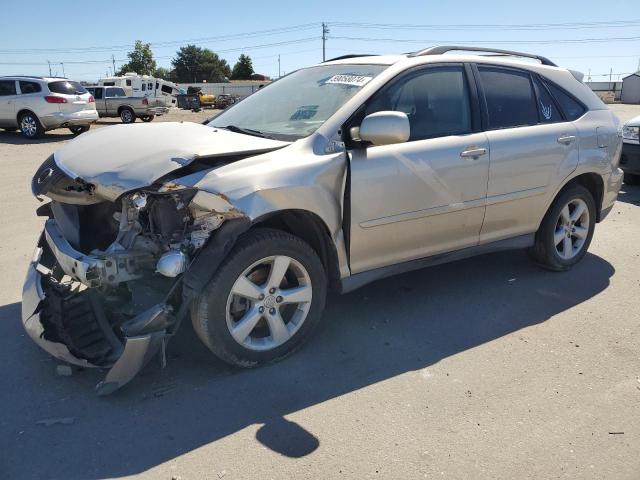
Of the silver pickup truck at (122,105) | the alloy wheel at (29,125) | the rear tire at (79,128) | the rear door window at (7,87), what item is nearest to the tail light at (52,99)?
the alloy wheel at (29,125)

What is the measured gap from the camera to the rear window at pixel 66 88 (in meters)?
16.4

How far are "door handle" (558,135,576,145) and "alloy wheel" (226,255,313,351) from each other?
2569 mm

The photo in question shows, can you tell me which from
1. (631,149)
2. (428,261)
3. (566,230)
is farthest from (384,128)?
(631,149)

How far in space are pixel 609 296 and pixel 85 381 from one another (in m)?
3.99

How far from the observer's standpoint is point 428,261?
4.13 meters

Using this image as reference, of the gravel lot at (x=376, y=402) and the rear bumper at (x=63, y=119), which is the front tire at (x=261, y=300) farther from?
the rear bumper at (x=63, y=119)

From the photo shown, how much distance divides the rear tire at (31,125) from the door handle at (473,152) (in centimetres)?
1535

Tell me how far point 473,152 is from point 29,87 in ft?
52.3

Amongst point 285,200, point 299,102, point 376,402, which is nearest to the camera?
point 376,402

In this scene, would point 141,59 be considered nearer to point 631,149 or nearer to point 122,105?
point 122,105

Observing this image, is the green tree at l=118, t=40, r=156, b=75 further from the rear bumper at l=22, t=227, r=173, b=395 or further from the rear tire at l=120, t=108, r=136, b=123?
the rear bumper at l=22, t=227, r=173, b=395

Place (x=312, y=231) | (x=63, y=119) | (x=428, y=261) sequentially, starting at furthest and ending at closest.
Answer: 1. (x=63, y=119)
2. (x=428, y=261)
3. (x=312, y=231)

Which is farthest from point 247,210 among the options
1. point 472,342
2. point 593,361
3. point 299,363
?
point 593,361

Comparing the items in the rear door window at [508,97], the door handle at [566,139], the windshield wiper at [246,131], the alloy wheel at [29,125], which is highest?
the rear door window at [508,97]
